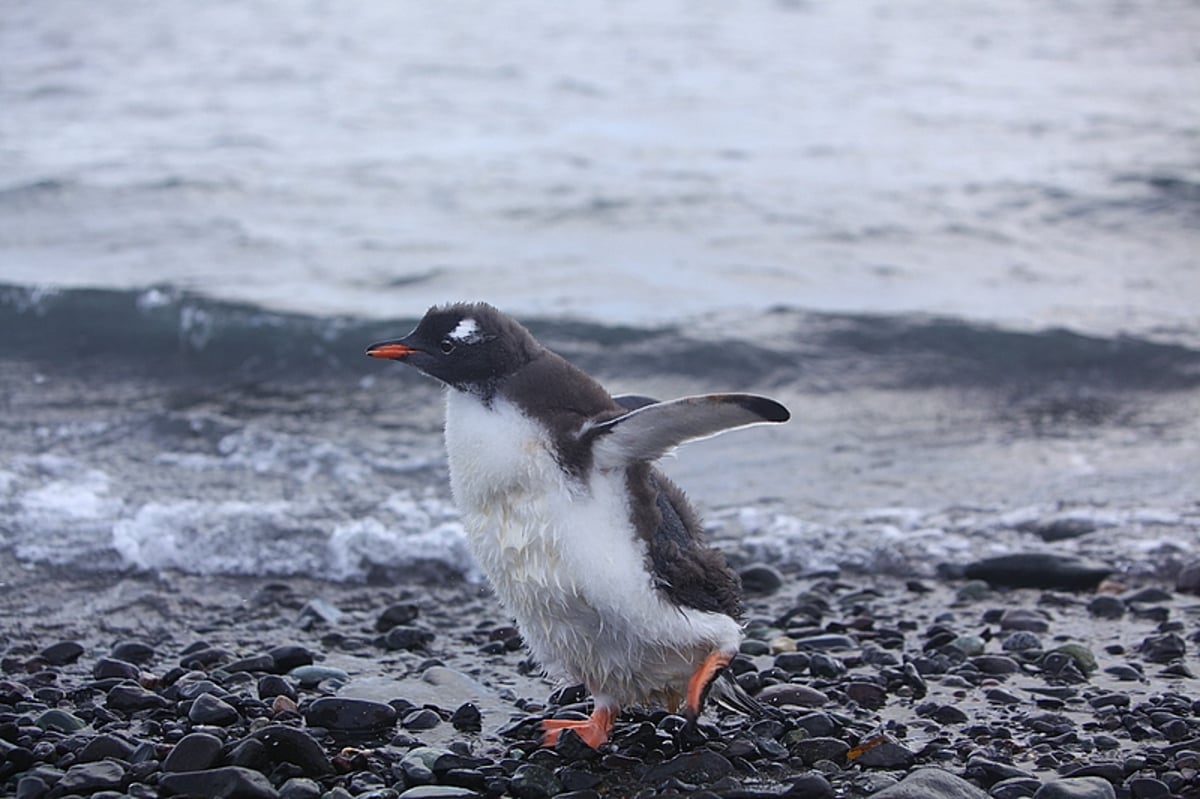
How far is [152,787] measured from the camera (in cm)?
373

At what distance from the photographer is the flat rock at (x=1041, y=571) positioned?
236 inches

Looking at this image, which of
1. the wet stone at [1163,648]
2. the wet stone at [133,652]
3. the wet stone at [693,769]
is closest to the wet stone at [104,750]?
the wet stone at [133,652]

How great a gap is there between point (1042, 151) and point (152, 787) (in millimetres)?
14531

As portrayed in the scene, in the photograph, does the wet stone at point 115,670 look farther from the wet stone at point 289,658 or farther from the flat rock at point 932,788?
the flat rock at point 932,788

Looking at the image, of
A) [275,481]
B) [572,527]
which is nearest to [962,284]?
[275,481]

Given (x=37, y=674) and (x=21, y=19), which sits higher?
(x=21, y=19)

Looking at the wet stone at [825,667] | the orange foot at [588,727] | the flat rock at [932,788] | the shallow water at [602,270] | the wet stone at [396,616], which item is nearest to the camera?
the flat rock at [932,788]

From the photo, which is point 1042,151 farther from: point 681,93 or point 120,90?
point 120,90

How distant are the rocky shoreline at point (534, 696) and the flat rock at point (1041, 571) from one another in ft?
0.08

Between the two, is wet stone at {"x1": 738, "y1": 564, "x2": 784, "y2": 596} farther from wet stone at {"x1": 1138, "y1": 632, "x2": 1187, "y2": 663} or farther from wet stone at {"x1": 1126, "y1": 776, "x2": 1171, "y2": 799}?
wet stone at {"x1": 1126, "y1": 776, "x2": 1171, "y2": 799}

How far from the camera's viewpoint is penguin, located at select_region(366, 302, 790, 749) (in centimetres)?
400

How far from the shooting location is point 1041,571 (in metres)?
6.02

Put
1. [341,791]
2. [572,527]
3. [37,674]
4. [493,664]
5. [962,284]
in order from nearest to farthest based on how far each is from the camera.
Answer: [341,791] < [572,527] < [37,674] < [493,664] < [962,284]

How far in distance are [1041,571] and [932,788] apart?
255 centimetres
